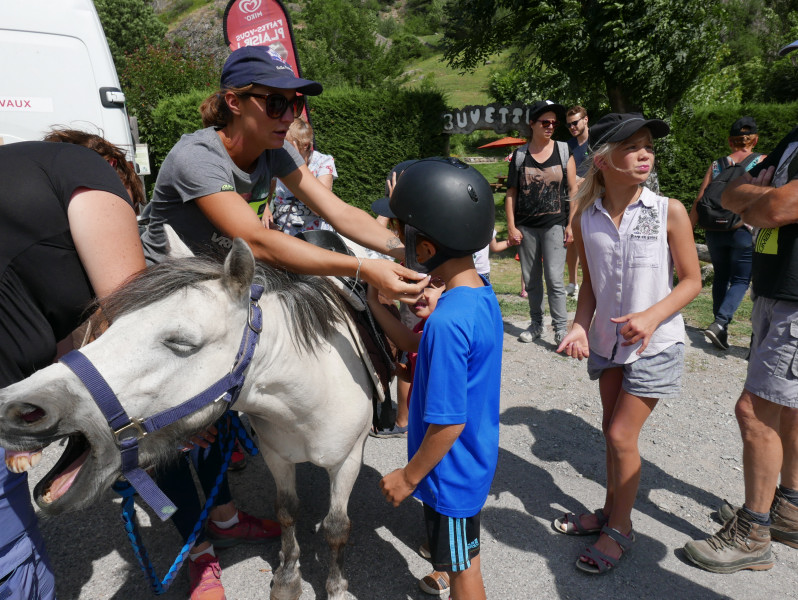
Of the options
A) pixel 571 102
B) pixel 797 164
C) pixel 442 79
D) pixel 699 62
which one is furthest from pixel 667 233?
pixel 442 79

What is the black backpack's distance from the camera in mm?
4961

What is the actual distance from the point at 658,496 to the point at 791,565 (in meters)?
0.70

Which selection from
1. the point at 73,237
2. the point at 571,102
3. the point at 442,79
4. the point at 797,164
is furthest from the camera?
the point at 442,79

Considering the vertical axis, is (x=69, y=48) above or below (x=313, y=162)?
above

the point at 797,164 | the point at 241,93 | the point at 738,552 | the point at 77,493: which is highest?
the point at 241,93

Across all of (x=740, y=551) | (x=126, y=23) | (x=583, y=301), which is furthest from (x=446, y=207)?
(x=126, y=23)

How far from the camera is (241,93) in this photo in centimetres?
202

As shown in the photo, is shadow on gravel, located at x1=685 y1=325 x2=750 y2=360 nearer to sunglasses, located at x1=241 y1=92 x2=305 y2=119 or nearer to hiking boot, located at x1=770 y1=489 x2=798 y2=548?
hiking boot, located at x1=770 y1=489 x2=798 y2=548

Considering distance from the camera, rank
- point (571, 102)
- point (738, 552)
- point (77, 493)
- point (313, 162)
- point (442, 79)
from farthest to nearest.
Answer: point (442, 79), point (571, 102), point (313, 162), point (738, 552), point (77, 493)

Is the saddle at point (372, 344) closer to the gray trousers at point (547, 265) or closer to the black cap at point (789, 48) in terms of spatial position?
the black cap at point (789, 48)

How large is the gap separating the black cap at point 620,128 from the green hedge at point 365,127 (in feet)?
32.9

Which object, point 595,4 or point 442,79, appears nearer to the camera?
point 595,4

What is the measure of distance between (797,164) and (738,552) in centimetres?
180

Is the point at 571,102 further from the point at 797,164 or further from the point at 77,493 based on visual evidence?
the point at 77,493
